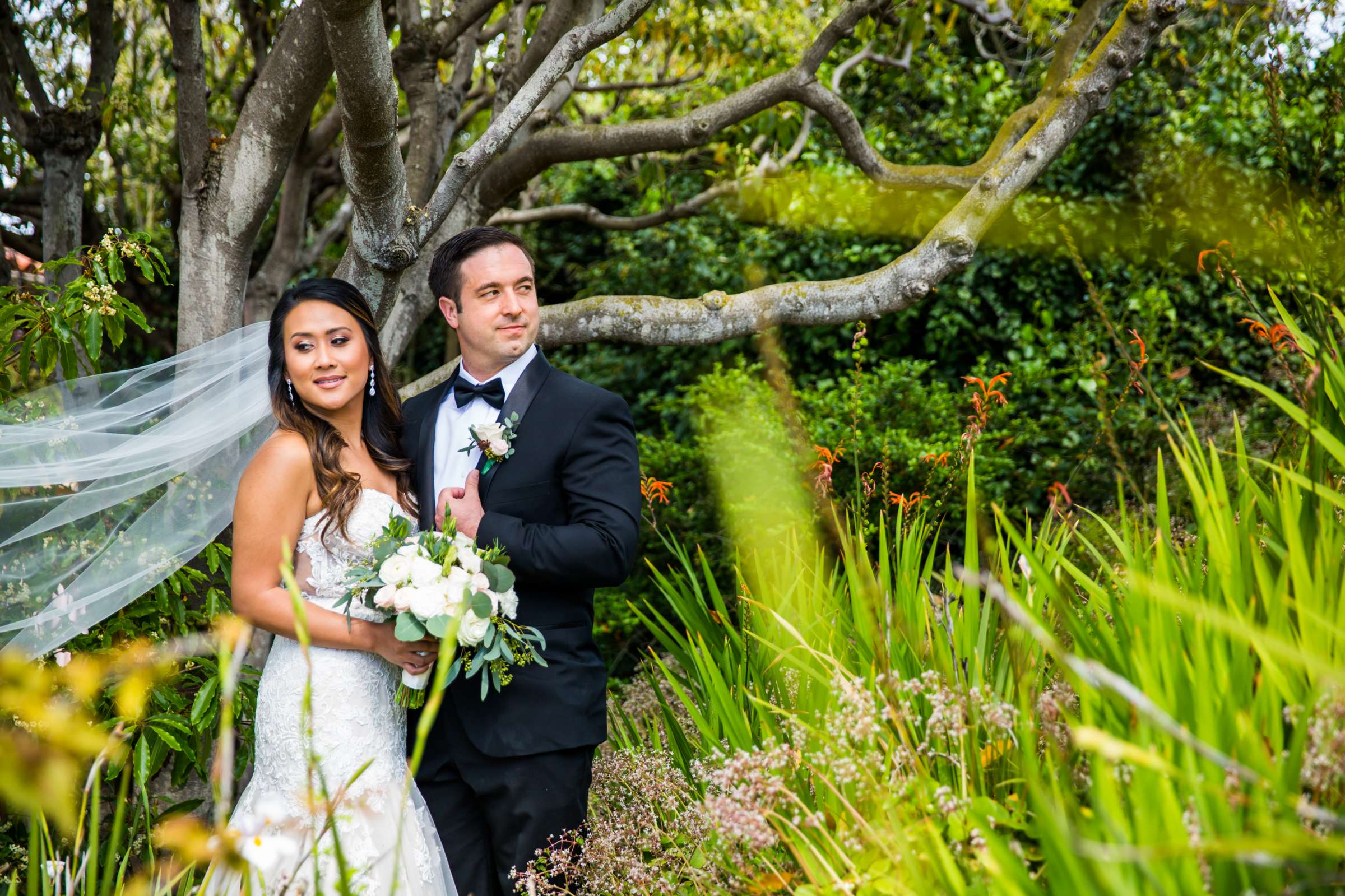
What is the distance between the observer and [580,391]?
118 inches

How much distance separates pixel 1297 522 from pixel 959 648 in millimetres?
751

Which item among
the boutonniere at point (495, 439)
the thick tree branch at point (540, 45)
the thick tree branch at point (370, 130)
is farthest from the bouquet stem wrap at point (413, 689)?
the thick tree branch at point (540, 45)

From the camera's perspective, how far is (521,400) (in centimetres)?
299

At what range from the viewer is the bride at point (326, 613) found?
8.93 ft

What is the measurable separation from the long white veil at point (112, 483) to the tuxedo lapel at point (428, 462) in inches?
21.7

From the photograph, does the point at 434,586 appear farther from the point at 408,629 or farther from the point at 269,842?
the point at 269,842

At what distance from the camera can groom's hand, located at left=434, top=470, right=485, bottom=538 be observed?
2.79m

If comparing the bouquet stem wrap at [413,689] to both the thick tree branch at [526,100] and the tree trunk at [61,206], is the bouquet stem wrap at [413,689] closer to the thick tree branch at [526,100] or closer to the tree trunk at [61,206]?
the thick tree branch at [526,100]

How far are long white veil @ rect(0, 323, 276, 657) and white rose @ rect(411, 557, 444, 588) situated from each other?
0.98m

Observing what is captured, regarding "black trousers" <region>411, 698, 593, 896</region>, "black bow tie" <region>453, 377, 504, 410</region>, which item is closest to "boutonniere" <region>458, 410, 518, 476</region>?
"black bow tie" <region>453, 377, 504, 410</region>

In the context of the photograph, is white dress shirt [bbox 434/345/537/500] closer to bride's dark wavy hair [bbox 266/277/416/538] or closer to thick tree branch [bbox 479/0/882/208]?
bride's dark wavy hair [bbox 266/277/416/538]

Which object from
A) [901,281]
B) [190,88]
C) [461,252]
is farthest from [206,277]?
[901,281]

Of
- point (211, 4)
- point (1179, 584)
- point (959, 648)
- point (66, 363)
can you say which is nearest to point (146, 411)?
point (66, 363)

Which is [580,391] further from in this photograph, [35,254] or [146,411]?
[35,254]
